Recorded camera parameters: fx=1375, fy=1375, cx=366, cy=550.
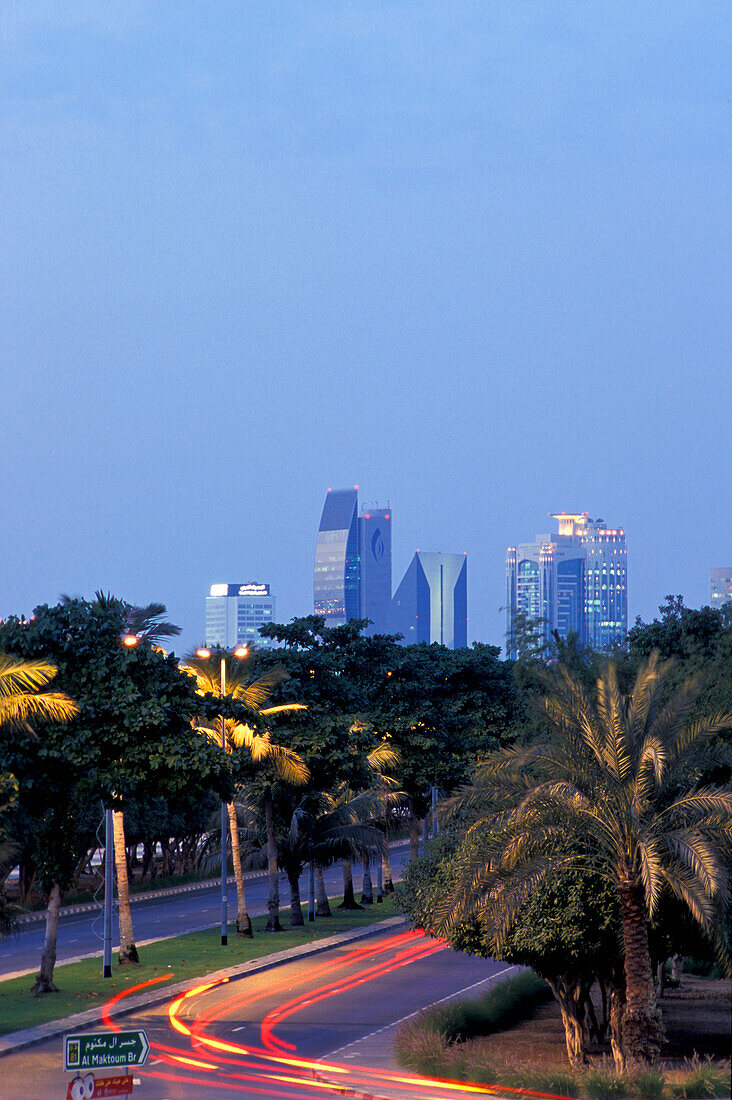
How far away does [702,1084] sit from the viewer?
23.5m

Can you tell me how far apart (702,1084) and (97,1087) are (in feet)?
38.2

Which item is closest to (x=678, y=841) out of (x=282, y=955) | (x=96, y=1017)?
(x=96, y=1017)

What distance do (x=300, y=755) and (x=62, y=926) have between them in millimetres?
14894

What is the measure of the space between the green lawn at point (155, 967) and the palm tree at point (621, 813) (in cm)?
1233

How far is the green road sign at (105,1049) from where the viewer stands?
1672 cm

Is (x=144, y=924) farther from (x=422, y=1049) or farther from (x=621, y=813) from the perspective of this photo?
(x=621, y=813)

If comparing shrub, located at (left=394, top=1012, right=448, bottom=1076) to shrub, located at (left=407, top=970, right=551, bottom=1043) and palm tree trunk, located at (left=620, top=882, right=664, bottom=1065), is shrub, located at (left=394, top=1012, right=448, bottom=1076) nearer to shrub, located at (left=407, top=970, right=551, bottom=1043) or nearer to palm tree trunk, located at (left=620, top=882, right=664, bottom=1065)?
shrub, located at (left=407, top=970, right=551, bottom=1043)

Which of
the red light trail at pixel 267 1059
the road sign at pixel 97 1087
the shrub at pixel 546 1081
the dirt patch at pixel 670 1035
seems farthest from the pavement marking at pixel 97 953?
the road sign at pixel 97 1087

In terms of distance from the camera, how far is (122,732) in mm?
31312

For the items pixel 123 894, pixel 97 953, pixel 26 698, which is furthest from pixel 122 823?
pixel 26 698

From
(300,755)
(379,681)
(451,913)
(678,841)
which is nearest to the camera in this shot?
(678,841)

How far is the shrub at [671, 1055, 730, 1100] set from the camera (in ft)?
76.3

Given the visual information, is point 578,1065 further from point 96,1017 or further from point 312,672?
point 312,672

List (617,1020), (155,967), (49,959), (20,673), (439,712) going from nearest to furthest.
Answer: (20,673) < (617,1020) < (49,959) < (155,967) < (439,712)
